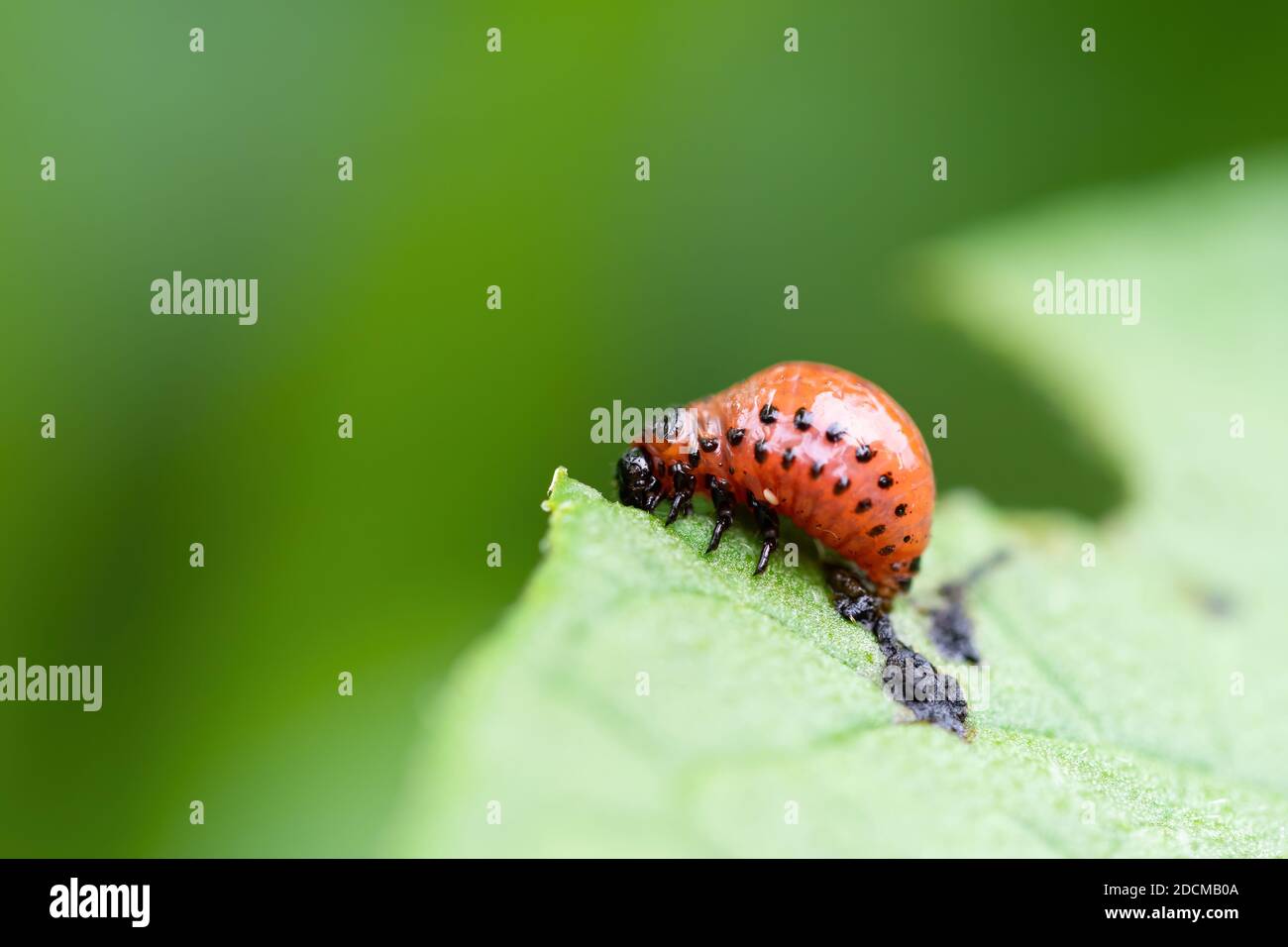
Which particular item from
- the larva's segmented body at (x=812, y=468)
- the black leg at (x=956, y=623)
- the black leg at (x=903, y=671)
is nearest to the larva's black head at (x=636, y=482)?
the larva's segmented body at (x=812, y=468)

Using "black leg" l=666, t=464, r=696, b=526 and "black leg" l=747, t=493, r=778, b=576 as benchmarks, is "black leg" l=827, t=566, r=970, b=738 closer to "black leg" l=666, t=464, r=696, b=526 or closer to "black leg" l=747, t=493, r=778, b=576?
"black leg" l=747, t=493, r=778, b=576

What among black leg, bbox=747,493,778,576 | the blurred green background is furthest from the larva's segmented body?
the blurred green background

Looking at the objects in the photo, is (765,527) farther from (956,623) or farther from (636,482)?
(956,623)

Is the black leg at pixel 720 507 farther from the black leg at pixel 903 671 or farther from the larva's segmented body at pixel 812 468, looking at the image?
the black leg at pixel 903 671

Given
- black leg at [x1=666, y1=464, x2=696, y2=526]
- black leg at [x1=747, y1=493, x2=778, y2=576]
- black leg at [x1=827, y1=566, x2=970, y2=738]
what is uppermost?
black leg at [x1=666, y1=464, x2=696, y2=526]

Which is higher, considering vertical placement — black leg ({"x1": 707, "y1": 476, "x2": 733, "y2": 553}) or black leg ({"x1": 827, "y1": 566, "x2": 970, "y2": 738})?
black leg ({"x1": 707, "y1": 476, "x2": 733, "y2": 553})

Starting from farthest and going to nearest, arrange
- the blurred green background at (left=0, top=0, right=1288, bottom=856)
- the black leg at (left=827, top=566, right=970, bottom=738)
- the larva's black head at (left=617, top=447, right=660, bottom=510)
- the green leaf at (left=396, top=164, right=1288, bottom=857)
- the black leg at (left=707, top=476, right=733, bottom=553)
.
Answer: the blurred green background at (left=0, top=0, right=1288, bottom=856) < the larva's black head at (left=617, top=447, right=660, bottom=510) < the black leg at (left=707, top=476, right=733, bottom=553) < the black leg at (left=827, top=566, right=970, bottom=738) < the green leaf at (left=396, top=164, right=1288, bottom=857)

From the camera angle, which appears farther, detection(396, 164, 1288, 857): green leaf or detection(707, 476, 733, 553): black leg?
detection(707, 476, 733, 553): black leg
